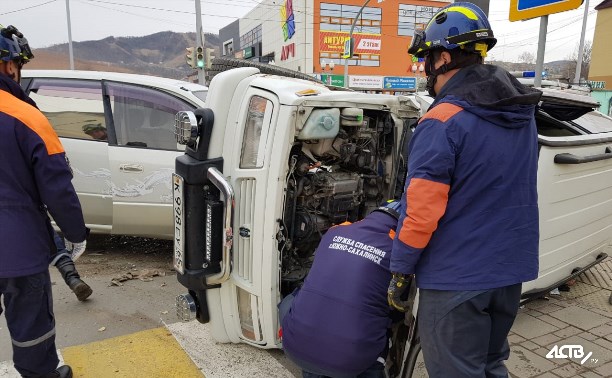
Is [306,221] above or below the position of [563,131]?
below

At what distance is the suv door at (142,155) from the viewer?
4.54 m

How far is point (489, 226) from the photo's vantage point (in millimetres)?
1983

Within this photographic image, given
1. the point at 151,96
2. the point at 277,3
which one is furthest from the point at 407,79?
the point at 151,96

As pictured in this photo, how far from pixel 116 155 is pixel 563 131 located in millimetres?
4059

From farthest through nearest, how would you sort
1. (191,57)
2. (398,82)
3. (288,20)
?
(288,20)
(398,82)
(191,57)

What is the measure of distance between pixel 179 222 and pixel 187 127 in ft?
1.97

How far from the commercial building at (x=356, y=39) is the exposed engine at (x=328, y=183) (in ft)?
108

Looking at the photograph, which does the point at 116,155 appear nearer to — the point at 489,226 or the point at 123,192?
the point at 123,192

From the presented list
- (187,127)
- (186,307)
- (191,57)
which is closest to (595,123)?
(187,127)

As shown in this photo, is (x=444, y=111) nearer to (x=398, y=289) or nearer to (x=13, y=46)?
(x=398, y=289)

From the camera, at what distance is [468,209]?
1.99 meters

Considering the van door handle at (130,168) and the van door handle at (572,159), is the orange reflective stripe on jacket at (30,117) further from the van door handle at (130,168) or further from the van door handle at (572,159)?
the van door handle at (572,159)

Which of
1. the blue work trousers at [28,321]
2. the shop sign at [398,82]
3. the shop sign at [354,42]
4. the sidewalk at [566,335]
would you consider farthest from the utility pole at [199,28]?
the shop sign at [398,82]

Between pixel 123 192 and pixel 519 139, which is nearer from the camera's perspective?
pixel 519 139
